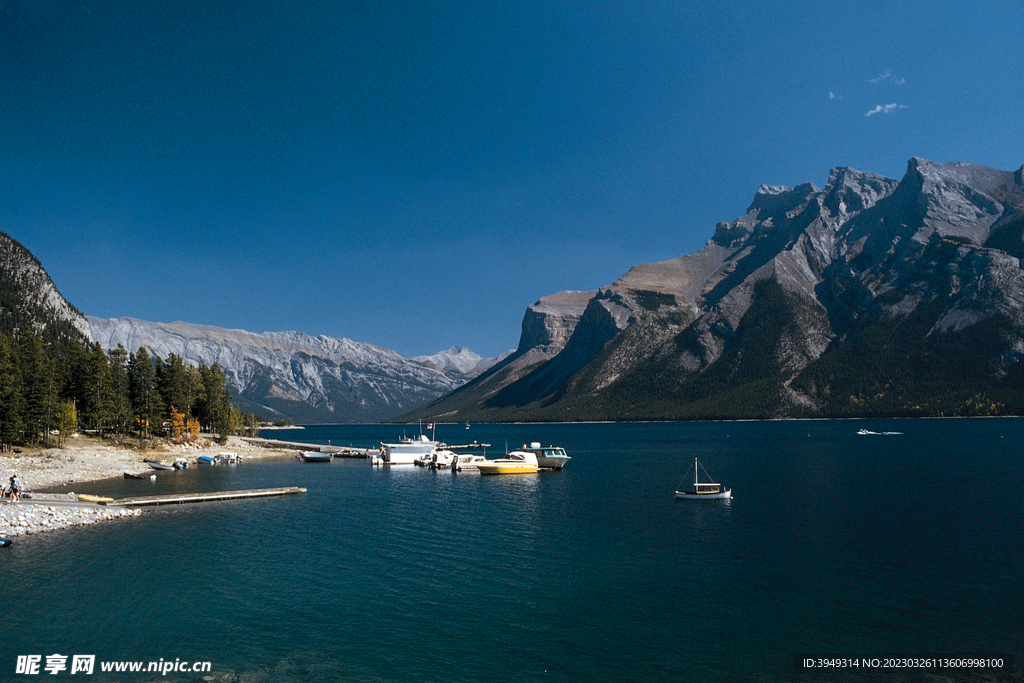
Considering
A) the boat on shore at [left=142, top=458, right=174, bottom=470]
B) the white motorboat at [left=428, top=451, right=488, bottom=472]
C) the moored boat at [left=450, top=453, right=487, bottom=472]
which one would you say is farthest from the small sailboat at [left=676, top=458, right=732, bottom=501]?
the boat on shore at [left=142, top=458, right=174, bottom=470]

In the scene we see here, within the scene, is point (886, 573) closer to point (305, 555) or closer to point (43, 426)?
point (305, 555)

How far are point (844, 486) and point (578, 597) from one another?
194ft

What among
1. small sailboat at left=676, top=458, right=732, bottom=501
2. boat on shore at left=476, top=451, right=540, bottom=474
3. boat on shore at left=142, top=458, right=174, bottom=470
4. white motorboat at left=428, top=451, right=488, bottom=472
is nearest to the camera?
small sailboat at left=676, top=458, right=732, bottom=501

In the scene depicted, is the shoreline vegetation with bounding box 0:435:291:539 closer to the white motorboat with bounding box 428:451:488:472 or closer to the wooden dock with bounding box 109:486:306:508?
the wooden dock with bounding box 109:486:306:508

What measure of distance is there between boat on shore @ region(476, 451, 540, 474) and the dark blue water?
1592 inches

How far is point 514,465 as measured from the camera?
370ft

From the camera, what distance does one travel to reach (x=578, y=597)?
34.7 meters

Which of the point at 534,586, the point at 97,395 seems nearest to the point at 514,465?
the point at 534,586

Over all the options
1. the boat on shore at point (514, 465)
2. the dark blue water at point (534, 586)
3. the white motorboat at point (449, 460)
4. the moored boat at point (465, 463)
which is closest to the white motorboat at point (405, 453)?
the white motorboat at point (449, 460)

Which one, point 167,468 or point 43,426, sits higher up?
point 43,426

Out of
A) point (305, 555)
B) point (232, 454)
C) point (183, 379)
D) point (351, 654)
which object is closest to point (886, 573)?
point (351, 654)

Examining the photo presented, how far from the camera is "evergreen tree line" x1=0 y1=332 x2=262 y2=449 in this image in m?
97.7

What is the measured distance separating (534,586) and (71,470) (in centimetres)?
8648

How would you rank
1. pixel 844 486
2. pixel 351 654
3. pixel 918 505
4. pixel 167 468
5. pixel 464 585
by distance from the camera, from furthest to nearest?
pixel 167 468 → pixel 844 486 → pixel 918 505 → pixel 464 585 → pixel 351 654
